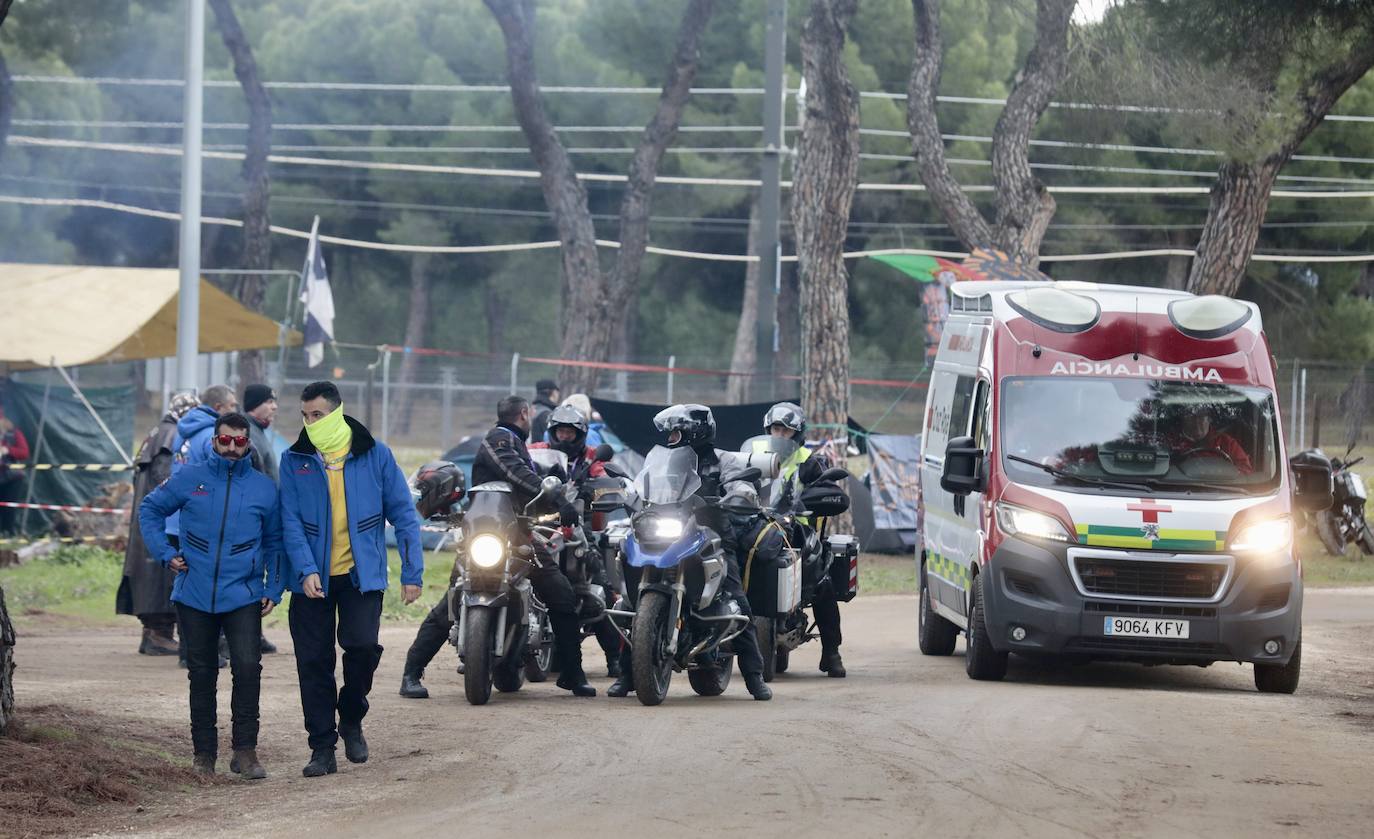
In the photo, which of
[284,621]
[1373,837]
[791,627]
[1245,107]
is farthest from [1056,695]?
[1245,107]

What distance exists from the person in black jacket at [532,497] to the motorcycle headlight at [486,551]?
40 centimetres

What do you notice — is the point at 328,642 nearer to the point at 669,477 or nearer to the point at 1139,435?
the point at 669,477

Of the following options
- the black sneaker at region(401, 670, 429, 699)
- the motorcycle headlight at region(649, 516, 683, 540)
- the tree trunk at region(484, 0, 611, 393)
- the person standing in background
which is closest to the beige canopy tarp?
the tree trunk at region(484, 0, 611, 393)

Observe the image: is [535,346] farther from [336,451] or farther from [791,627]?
[336,451]

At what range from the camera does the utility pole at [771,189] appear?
27.0m

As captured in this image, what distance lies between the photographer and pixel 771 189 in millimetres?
27375

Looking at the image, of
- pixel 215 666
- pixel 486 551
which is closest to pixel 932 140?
pixel 486 551

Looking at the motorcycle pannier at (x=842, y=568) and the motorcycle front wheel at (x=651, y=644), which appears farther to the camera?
the motorcycle pannier at (x=842, y=568)

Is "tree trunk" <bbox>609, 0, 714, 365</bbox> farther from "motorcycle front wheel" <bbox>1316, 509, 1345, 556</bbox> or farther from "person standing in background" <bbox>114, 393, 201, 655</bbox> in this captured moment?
"person standing in background" <bbox>114, 393, 201, 655</bbox>

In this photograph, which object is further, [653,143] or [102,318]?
[653,143]

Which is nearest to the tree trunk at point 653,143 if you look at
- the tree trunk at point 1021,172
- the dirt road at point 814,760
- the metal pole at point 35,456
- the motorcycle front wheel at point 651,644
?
the tree trunk at point 1021,172

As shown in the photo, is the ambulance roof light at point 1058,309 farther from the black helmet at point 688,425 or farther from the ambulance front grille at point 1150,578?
the black helmet at point 688,425

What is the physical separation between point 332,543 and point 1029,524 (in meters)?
4.98

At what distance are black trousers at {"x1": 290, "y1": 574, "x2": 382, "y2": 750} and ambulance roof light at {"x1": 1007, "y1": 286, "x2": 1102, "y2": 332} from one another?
5474 millimetres
